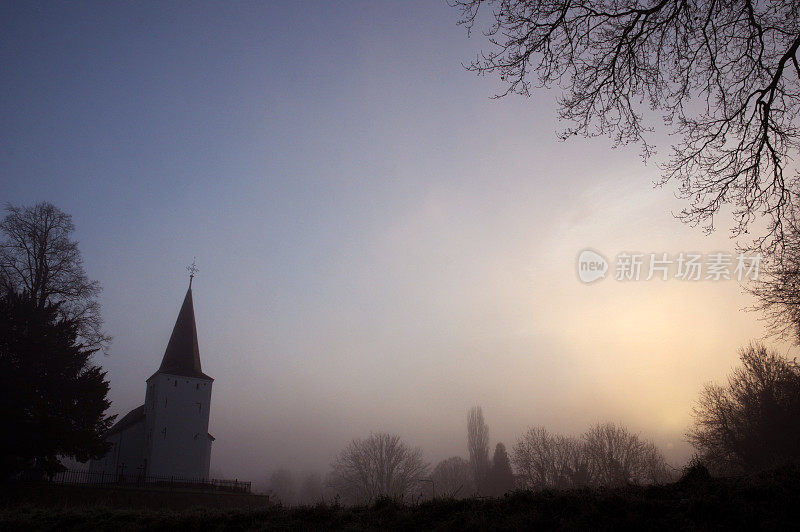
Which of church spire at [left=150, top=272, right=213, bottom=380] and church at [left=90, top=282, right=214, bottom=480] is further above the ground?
church spire at [left=150, top=272, right=213, bottom=380]

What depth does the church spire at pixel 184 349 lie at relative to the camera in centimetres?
3984

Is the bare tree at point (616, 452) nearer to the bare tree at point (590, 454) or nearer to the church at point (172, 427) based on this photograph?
the bare tree at point (590, 454)

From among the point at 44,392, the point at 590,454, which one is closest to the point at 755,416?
the point at 590,454

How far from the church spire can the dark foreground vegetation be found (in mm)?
34110

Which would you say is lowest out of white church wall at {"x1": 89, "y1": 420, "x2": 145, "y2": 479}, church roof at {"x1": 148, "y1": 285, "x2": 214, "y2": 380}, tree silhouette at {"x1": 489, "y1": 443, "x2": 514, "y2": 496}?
tree silhouette at {"x1": 489, "y1": 443, "x2": 514, "y2": 496}

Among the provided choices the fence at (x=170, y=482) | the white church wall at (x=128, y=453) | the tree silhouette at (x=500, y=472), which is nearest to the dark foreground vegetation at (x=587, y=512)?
the fence at (x=170, y=482)

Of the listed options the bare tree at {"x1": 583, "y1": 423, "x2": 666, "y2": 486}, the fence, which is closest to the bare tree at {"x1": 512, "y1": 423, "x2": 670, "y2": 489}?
the bare tree at {"x1": 583, "y1": 423, "x2": 666, "y2": 486}

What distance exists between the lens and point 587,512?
6.00 metres

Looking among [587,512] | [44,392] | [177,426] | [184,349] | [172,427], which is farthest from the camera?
[184,349]

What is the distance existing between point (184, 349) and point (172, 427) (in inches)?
263

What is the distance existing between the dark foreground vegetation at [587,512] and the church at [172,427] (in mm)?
33406

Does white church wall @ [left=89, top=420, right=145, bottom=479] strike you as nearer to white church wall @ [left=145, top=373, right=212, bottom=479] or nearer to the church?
the church

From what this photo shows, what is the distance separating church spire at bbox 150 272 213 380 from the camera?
39.8 meters

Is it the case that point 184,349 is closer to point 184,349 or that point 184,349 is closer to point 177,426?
point 184,349
